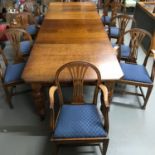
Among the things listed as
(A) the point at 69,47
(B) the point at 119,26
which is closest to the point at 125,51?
(B) the point at 119,26

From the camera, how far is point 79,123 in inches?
60.8

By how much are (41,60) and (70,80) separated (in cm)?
45

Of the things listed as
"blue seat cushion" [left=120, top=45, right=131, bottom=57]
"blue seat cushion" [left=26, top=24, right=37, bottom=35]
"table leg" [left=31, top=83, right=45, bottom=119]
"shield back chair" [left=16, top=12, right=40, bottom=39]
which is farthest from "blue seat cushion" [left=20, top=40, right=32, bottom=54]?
"blue seat cushion" [left=120, top=45, right=131, bottom=57]

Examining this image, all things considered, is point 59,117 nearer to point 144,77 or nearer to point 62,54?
point 62,54

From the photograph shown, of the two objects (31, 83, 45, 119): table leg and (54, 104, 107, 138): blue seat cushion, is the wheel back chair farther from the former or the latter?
(54, 104, 107, 138): blue seat cushion

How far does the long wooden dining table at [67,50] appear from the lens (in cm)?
169

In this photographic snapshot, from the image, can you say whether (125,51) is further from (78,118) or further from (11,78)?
(11,78)

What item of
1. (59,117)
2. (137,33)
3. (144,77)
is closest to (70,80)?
(59,117)

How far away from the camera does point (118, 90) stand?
2510 millimetres

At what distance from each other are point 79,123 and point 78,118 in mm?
55

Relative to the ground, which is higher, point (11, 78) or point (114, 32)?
point (114, 32)

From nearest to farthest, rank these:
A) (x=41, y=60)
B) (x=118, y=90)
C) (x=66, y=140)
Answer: (x=66, y=140)
(x=41, y=60)
(x=118, y=90)

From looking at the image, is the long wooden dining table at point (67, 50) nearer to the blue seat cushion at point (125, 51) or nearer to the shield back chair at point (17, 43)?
the shield back chair at point (17, 43)

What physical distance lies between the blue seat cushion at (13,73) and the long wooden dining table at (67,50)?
35 centimetres
